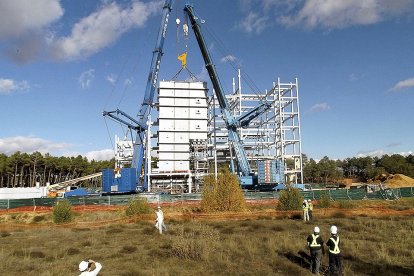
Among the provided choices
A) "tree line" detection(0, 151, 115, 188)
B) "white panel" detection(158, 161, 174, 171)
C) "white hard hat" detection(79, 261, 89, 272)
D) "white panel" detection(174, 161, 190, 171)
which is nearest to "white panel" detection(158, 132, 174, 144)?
"white panel" detection(158, 161, 174, 171)

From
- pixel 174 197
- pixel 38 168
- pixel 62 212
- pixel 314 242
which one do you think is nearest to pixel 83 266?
pixel 314 242

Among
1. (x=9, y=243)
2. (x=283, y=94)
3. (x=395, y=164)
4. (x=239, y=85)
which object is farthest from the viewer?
(x=395, y=164)

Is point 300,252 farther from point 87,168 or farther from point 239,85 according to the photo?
point 87,168

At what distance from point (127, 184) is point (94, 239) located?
29.8 m

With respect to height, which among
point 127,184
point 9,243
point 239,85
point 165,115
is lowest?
point 9,243

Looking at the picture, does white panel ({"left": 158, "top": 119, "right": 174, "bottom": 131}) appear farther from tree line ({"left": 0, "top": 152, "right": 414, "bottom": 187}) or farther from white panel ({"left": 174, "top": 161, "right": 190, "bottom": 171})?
tree line ({"left": 0, "top": 152, "right": 414, "bottom": 187})

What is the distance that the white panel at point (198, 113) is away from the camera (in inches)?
2931

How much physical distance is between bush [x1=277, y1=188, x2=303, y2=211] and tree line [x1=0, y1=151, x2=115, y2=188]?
88468mm

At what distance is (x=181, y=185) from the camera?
67.6 metres

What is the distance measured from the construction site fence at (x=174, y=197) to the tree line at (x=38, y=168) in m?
66.9

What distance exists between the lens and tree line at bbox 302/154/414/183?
115812 mm

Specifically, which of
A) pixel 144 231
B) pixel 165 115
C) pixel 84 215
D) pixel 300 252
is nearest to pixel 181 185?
pixel 165 115

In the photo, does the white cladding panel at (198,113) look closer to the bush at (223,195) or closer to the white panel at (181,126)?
the white panel at (181,126)

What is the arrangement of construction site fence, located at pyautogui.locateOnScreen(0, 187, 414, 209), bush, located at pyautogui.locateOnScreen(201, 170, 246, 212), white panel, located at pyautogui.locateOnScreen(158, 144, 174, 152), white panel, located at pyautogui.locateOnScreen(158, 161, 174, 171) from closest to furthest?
bush, located at pyautogui.locateOnScreen(201, 170, 246, 212) → construction site fence, located at pyautogui.locateOnScreen(0, 187, 414, 209) → white panel, located at pyautogui.locateOnScreen(158, 161, 174, 171) → white panel, located at pyautogui.locateOnScreen(158, 144, 174, 152)
